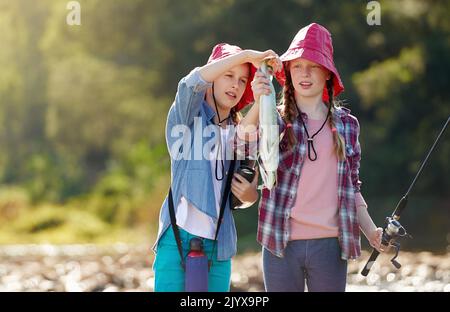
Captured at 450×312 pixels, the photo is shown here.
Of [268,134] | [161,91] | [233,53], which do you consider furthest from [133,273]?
[161,91]

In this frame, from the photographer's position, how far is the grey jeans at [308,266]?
3262 mm

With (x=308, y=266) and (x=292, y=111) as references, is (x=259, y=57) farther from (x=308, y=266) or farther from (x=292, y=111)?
(x=308, y=266)

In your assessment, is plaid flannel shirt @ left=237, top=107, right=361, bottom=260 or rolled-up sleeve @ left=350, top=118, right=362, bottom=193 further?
rolled-up sleeve @ left=350, top=118, right=362, bottom=193

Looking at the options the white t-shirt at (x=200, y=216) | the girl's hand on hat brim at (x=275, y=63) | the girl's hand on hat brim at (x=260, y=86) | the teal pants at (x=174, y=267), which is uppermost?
the girl's hand on hat brim at (x=275, y=63)

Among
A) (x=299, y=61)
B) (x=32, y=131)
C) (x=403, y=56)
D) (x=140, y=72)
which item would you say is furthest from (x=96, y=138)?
(x=299, y=61)

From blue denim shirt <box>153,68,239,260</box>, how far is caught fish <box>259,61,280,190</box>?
0.22 metres

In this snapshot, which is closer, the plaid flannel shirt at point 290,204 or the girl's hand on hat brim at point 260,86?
the girl's hand on hat brim at point 260,86

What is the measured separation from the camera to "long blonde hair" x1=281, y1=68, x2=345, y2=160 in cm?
334

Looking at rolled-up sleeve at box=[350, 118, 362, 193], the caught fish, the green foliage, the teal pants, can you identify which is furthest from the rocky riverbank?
the caught fish

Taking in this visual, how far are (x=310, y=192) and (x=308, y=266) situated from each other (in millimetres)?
280

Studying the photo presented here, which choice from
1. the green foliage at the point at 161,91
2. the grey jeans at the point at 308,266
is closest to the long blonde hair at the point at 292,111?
the grey jeans at the point at 308,266

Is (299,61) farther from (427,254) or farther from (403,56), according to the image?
(403,56)

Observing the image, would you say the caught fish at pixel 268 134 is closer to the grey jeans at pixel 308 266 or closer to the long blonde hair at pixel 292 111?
the long blonde hair at pixel 292 111

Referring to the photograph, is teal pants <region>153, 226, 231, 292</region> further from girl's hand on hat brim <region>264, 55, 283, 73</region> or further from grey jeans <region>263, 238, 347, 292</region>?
girl's hand on hat brim <region>264, 55, 283, 73</region>
